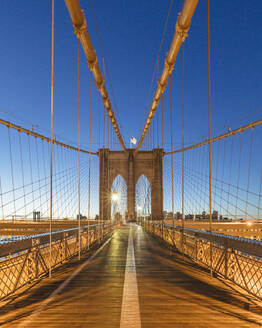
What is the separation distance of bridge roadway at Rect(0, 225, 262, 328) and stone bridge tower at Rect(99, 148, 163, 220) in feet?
76.2

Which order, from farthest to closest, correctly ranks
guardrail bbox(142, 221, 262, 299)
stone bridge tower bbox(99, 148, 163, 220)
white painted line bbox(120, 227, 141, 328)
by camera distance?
1. stone bridge tower bbox(99, 148, 163, 220)
2. guardrail bbox(142, 221, 262, 299)
3. white painted line bbox(120, 227, 141, 328)

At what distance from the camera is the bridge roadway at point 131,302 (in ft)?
8.25

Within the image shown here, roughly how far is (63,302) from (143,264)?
94.5 inches

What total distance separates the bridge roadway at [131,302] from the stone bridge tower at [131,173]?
76.2ft

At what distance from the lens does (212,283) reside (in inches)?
144

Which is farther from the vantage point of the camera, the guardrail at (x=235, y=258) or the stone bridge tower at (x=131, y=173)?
the stone bridge tower at (x=131, y=173)

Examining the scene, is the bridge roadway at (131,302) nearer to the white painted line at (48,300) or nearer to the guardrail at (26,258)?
the white painted line at (48,300)

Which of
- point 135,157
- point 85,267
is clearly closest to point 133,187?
point 135,157

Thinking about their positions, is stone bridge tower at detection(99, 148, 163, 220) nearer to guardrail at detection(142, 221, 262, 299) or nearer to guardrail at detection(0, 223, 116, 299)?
guardrail at detection(0, 223, 116, 299)

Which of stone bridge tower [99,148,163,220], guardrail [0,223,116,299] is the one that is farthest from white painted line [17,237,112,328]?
stone bridge tower [99,148,163,220]

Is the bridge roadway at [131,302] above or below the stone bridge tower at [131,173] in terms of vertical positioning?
below

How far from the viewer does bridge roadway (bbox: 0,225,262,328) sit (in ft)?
8.25

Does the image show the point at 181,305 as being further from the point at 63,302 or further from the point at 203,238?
the point at 203,238

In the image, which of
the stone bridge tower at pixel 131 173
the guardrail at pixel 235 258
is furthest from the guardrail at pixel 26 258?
the stone bridge tower at pixel 131 173
